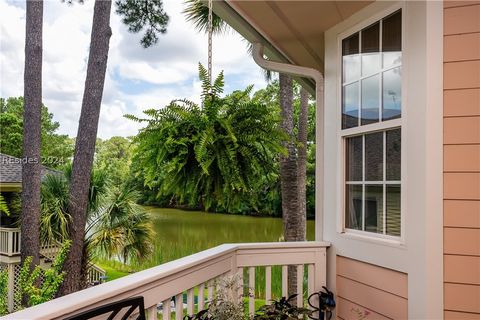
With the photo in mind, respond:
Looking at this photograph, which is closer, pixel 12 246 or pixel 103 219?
pixel 103 219

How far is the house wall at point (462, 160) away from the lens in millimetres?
1824

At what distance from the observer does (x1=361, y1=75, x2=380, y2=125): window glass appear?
2246 mm

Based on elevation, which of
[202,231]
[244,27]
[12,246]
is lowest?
[202,231]

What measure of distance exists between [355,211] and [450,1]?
4.00 feet

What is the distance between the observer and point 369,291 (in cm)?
223

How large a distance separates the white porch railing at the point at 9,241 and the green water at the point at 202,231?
3330mm

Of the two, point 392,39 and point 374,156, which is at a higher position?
point 392,39

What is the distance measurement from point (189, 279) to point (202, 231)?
11.2 meters

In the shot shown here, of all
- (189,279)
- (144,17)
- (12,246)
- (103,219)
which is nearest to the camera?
(189,279)

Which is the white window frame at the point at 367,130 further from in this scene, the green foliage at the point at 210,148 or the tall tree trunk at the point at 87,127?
the tall tree trunk at the point at 87,127

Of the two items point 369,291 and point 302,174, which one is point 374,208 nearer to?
point 369,291

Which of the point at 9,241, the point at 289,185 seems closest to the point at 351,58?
the point at 289,185

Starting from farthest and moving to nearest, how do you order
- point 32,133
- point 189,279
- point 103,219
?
point 103,219 < point 32,133 < point 189,279

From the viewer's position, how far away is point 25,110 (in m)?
6.74
